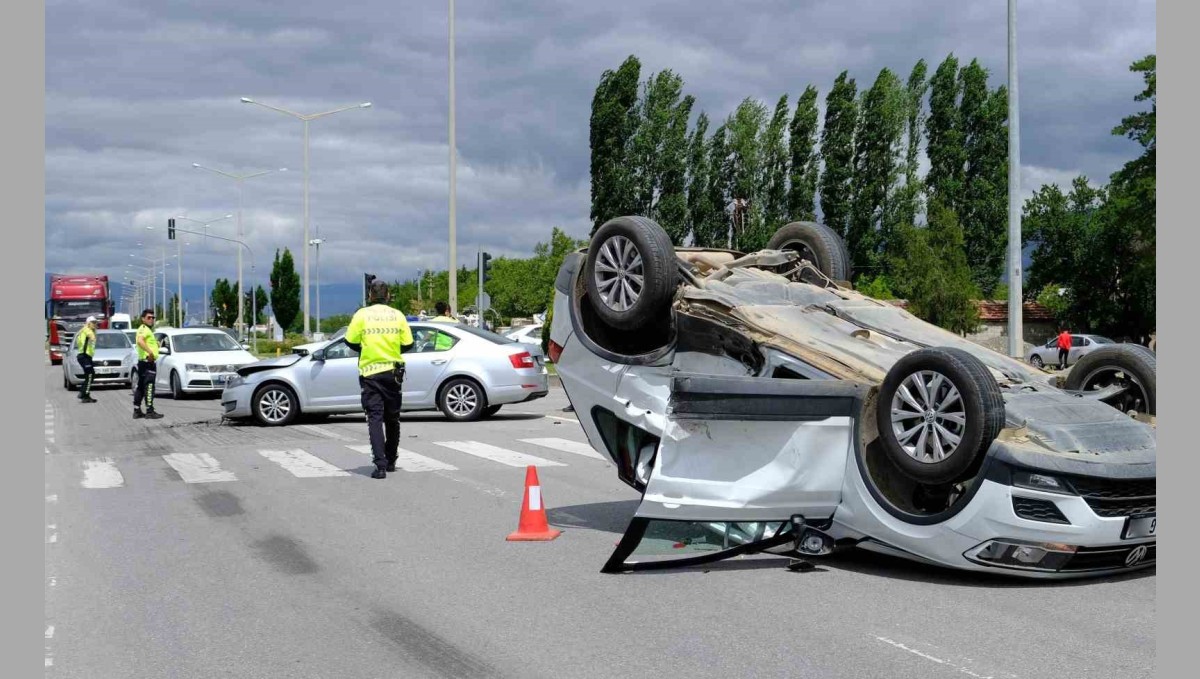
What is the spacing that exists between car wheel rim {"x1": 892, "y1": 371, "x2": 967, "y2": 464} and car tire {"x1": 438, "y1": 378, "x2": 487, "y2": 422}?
11.7m

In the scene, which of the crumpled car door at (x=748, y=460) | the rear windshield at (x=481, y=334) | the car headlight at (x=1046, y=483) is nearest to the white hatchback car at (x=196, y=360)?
the rear windshield at (x=481, y=334)

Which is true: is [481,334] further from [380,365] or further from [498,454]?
[380,365]

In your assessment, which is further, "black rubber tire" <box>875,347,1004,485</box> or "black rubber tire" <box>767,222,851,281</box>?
"black rubber tire" <box>767,222,851,281</box>

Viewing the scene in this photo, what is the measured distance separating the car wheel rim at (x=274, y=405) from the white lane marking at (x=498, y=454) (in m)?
3.77

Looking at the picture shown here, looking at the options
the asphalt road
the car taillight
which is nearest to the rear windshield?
the car taillight

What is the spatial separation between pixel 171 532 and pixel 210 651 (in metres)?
3.45

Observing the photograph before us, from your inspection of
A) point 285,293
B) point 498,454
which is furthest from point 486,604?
point 285,293

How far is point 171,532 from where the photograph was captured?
28.4ft

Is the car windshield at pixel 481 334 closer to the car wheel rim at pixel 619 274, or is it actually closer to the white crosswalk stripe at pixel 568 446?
the white crosswalk stripe at pixel 568 446

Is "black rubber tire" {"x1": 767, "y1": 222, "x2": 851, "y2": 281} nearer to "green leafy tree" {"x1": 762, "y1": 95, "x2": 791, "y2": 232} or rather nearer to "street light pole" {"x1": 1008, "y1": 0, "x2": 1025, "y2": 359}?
"street light pole" {"x1": 1008, "y1": 0, "x2": 1025, "y2": 359}

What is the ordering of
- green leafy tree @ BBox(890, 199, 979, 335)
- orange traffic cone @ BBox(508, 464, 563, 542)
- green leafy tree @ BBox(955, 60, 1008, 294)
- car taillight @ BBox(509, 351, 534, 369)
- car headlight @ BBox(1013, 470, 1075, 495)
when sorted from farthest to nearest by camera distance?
1. green leafy tree @ BBox(955, 60, 1008, 294)
2. green leafy tree @ BBox(890, 199, 979, 335)
3. car taillight @ BBox(509, 351, 534, 369)
4. orange traffic cone @ BBox(508, 464, 563, 542)
5. car headlight @ BBox(1013, 470, 1075, 495)

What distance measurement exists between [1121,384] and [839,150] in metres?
45.7

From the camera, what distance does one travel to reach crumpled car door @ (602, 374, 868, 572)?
671 centimetres

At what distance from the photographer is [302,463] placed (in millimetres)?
12797
